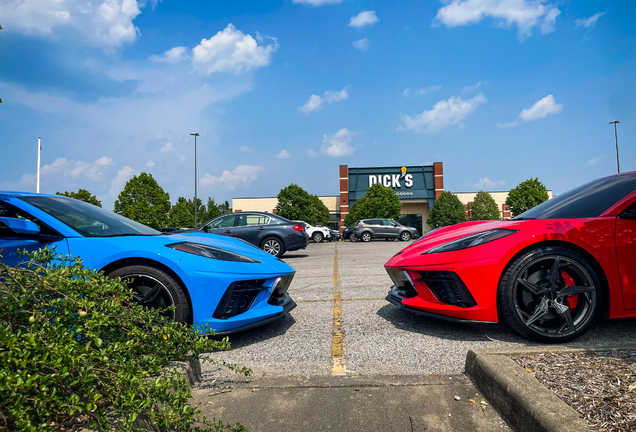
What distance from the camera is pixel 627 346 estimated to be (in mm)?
2277

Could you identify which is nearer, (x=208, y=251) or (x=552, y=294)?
(x=552, y=294)

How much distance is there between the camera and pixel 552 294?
285 centimetres

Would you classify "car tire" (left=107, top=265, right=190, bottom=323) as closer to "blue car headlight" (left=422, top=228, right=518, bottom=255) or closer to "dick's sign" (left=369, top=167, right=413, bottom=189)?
"blue car headlight" (left=422, top=228, right=518, bottom=255)

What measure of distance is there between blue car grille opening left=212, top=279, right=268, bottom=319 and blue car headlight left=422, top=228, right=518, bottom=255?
1.55 meters

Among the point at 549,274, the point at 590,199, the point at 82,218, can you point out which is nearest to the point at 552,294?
the point at 549,274

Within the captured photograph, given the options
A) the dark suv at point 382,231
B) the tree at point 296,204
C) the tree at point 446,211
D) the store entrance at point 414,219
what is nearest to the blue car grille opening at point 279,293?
the dark suv at point 382,231

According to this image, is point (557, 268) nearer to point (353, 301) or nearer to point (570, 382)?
point (570, 382)

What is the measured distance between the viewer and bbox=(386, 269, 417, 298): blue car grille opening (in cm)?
333

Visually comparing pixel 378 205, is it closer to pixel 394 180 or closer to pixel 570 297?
pixel 394 180

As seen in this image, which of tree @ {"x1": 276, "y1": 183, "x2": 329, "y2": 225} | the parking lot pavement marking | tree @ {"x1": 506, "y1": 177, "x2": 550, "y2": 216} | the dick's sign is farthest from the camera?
the dick's sign

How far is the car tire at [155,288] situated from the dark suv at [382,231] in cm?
2248

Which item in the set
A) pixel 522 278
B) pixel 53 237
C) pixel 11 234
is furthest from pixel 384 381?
pixel 11 234

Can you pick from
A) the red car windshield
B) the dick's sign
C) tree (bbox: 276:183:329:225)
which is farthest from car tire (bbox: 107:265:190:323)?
the dick's sign

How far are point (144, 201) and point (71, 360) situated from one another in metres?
33.5
